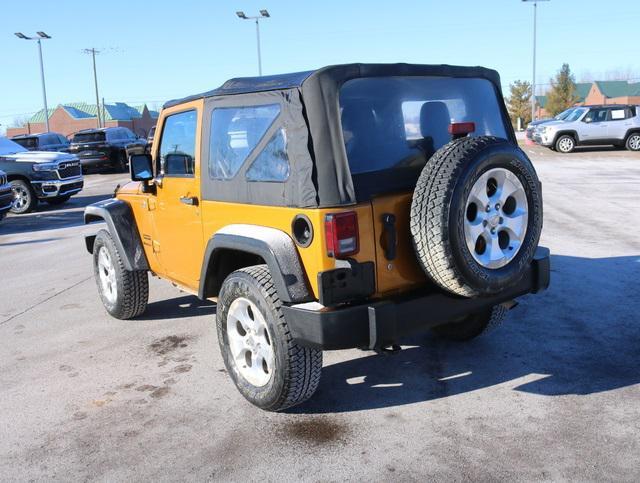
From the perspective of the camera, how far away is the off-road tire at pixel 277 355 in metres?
3.52

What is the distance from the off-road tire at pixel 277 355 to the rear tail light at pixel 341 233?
0.48m

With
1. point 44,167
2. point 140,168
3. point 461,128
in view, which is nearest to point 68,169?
point 44,167

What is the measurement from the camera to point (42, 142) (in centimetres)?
2131

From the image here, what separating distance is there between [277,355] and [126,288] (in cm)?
252

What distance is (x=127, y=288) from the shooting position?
5602 mm

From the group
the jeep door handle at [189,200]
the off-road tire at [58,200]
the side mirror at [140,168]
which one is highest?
the side mirror at [140,168]

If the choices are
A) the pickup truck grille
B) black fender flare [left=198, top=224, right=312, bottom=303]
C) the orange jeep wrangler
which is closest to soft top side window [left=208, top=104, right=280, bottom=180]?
the orange jeep wrangler

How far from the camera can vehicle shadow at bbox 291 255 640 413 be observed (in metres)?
4.00

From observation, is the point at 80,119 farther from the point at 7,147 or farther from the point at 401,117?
the point at 401,117

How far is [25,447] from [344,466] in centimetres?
183

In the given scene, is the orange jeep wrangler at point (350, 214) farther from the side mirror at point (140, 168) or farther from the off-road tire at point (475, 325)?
the side mirror at point (140, 168)

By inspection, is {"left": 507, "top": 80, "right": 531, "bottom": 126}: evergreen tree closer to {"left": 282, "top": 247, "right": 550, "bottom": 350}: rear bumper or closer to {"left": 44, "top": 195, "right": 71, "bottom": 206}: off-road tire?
{"left": 44, "top": 195, "right": 71, "bottom": 206}: off-road tire

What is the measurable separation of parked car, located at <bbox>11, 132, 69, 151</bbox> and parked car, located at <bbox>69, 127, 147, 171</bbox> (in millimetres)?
1347

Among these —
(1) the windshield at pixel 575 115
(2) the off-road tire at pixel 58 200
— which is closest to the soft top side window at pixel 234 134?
(2) the off-road tire at pixel 58 200
